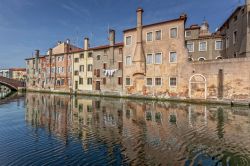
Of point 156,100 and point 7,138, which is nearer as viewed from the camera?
point 7,138

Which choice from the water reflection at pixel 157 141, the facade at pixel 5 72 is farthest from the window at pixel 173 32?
the facade at pixel 5 72

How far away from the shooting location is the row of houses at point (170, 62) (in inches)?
1052

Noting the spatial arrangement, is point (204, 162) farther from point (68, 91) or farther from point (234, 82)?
point (68, 91)

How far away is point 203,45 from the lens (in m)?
36.9

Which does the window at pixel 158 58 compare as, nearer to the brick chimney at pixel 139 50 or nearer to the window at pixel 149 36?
the brick chimney at pixel 139 50

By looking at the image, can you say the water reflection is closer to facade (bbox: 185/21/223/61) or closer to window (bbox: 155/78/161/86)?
window (bbox: 155/78/161/86)

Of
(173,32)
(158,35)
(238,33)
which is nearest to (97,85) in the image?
(158,35)

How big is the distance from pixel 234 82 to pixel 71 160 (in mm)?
24964

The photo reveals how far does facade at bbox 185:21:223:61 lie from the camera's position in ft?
118

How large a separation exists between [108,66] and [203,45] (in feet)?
63.1

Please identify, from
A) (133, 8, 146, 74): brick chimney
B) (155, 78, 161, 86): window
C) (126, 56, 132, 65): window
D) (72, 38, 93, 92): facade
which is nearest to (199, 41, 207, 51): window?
(155, 78, 161, 86): window

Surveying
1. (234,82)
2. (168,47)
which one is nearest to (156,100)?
(168,47)

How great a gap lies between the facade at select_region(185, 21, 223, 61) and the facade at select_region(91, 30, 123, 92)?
14.1 metres

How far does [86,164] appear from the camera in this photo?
7258 millimetres
